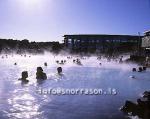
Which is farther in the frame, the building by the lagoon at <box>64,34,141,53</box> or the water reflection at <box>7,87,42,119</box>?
the building by the lagoon at <box>64,34,141,53</box>

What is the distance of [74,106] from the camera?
27.0 meters

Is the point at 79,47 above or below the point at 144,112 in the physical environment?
above

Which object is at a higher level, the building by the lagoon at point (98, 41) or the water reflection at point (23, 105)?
the building by the lagoon at point (98, 41)

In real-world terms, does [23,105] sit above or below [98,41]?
below

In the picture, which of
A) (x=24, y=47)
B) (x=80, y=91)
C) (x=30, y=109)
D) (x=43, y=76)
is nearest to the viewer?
(x=30, y=109)

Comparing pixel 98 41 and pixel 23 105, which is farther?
pixel 98 41

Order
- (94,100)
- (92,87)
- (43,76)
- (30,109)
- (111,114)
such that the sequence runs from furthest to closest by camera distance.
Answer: (43,76)
(92,87)
(94,100)
(30,109)
(111,114)

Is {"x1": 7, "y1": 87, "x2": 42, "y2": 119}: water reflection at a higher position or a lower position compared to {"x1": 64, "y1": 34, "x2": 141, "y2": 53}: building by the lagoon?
lower

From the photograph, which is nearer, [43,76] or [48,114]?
[48,114]

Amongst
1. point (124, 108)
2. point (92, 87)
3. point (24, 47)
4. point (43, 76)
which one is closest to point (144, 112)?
point (124, 108)

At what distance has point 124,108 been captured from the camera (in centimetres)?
2450

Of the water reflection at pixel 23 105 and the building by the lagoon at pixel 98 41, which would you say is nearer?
the water reflection at pixel 23 105

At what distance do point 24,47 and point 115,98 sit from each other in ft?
556

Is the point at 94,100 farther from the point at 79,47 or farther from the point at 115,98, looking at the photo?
the point at 79,47
